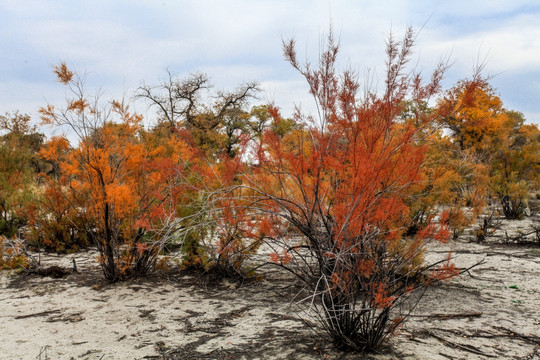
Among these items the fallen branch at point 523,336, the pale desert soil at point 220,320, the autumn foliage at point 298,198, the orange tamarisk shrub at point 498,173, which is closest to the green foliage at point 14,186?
the autumn foliage at point 298,198

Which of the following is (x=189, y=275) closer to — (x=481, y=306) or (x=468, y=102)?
(x=481, y=306)

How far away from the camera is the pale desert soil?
3256mm

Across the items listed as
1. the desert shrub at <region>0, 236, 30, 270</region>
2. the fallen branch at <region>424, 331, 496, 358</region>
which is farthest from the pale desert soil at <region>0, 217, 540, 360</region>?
the desert shrub at <region>0, 236, 30, 270</region>

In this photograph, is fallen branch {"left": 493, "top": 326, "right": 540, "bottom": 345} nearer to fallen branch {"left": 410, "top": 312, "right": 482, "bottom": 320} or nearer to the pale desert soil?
the pale desert soil

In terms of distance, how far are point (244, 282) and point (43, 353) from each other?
270cm

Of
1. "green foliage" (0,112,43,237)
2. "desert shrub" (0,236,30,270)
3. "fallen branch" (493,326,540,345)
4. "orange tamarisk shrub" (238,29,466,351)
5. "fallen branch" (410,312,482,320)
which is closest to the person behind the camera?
"orange tamarisk shrub" (238,29,466,351)

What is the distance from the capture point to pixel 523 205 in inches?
468

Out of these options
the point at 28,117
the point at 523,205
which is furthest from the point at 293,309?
the point at 28,117

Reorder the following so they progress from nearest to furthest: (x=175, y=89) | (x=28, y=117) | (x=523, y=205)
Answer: (x=523, y=205) → (x=28, y=117) → (x=175, y=89)

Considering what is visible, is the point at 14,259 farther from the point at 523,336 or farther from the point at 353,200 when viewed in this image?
the point at 523,336

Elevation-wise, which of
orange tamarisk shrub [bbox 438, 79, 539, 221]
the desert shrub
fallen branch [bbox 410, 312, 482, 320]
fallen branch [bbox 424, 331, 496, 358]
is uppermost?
orange tamarisk shrub [bbox 438, 79, 539, 221]

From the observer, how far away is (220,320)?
4.01 m

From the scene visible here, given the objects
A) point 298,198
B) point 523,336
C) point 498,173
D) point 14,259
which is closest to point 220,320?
point 298,198

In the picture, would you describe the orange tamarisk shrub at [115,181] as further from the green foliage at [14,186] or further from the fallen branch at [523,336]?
the fallen branch at [523,336]
